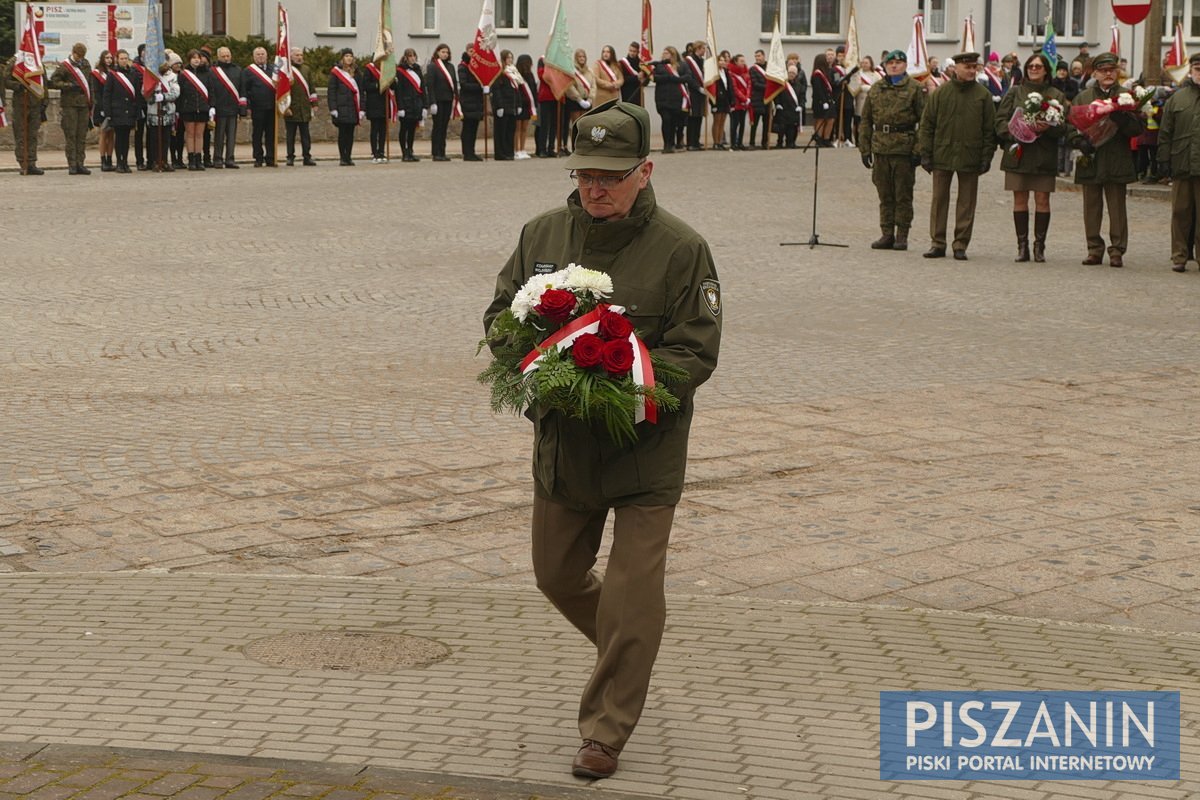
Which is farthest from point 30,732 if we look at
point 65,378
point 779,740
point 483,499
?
point 65,378

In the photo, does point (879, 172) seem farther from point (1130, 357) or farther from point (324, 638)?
point (324, 638)

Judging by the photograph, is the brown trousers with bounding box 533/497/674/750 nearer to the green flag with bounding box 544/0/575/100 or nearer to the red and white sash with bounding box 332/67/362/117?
the red and white sash with bounding box 332/67/362/117

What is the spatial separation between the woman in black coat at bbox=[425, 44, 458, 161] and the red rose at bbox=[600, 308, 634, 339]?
2722 cm

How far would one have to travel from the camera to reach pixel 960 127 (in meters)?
18.5

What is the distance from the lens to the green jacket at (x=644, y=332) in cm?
531

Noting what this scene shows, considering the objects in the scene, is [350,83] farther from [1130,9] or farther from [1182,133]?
[1182,133]

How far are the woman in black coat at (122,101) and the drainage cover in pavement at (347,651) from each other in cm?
2234

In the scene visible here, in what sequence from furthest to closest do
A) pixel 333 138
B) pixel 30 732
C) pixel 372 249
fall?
1. pixel 333 138
2. pixel 372 249
3. pixel 30 732

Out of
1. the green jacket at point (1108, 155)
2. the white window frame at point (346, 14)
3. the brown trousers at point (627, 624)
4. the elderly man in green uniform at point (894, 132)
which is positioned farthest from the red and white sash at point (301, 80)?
the brown trousers at point (627, 624)

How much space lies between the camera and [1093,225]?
62.0 ft

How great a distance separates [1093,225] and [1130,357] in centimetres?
597

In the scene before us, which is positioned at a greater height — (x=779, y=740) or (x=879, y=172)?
(x=879, y=172)

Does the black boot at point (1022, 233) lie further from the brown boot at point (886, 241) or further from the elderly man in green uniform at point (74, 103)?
the elderly man in green uniform at point (74, 103)

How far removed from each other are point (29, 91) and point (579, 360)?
2510 centimetres
